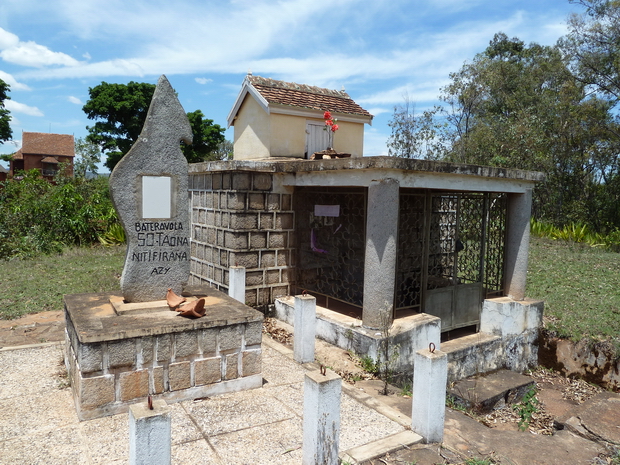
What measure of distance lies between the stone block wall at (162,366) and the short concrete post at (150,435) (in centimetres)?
151

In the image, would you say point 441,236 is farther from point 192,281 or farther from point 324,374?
point 324,374

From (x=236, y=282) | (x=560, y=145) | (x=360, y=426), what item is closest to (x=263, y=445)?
(x=360, y=426)

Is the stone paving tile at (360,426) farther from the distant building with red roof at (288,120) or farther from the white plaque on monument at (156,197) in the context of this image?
the distant building with red roof at (288,120)

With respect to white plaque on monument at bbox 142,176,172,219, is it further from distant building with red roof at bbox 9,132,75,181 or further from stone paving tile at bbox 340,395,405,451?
distant building with red roof at bbox 9,132,75,181

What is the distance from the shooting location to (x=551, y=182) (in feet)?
63.7

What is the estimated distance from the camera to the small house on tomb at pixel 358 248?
7391mm

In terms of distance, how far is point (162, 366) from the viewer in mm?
4492

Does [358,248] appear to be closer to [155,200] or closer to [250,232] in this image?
[250,232]

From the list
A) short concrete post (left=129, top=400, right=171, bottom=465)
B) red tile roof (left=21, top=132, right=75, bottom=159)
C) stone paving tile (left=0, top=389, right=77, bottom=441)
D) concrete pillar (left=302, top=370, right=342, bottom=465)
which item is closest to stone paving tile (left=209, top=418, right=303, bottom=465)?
concrete pillar (left=302, top=370, right=342, bottom=465)

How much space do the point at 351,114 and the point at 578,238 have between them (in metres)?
10.4

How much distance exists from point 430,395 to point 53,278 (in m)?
9.48

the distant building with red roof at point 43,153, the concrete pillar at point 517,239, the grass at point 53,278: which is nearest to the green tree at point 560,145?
the concrete pillar at point 517,239

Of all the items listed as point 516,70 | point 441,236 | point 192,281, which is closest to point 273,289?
point 192,281

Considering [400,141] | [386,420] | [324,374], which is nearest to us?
[324,374]
